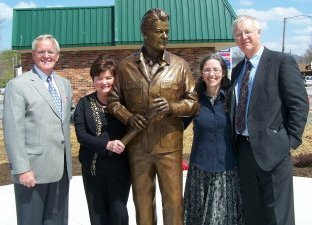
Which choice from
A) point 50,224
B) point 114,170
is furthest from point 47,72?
point 50,224

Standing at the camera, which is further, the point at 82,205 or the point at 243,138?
the point at 82,205

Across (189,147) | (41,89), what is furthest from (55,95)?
(189,147)

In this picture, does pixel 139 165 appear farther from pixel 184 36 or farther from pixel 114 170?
pixel 184 36

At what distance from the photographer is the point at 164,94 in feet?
11.0

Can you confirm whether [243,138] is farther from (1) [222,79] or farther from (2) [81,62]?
(2) [81,62]

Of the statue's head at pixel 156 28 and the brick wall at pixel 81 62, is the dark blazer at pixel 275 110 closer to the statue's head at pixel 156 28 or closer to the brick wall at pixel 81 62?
the statue's head at pixel 156 28

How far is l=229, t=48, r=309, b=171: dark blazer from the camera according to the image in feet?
11.0

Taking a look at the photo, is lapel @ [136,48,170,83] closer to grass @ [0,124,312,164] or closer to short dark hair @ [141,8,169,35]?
short dark hair @ [141,8,169,35]

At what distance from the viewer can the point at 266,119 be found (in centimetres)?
337

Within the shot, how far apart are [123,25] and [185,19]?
72.5 inches

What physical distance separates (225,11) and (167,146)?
10.6 m

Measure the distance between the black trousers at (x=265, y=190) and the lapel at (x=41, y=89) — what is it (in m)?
1.50

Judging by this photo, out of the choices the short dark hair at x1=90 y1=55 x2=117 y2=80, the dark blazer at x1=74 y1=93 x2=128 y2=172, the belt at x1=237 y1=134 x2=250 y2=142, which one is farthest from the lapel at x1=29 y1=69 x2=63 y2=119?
the belt at x1=237 y1=134 x2=250 y2=142

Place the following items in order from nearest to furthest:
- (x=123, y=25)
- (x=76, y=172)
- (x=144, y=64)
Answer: (x=144, y=64), (x=76, y=172), (x=123, y=25)
